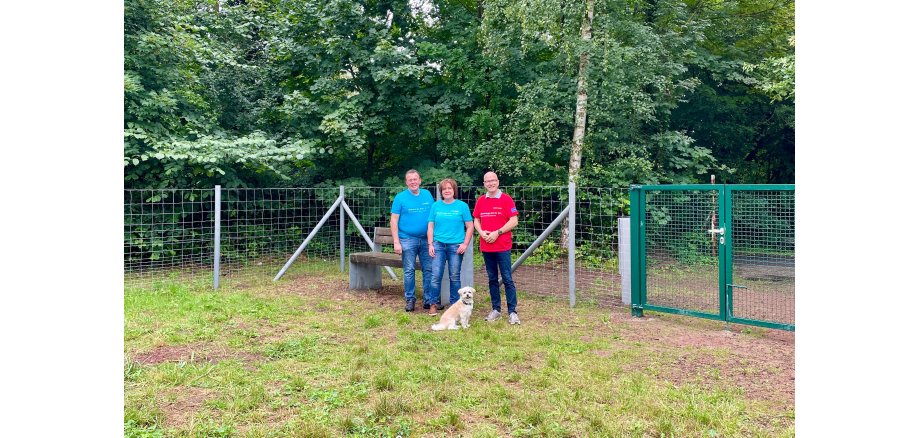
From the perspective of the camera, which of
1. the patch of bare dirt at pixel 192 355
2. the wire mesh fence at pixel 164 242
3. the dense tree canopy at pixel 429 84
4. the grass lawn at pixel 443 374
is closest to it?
the grass lawn at pixel 443 374

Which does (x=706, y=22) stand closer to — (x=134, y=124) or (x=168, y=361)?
(x=134, y=124)

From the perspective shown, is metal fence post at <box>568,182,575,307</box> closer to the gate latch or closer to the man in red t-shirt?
the man in red t-shirt

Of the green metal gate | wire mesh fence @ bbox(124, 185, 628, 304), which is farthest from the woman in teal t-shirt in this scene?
the green metal gate

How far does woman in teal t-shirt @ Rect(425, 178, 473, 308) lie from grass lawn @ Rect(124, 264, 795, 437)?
0.48 m

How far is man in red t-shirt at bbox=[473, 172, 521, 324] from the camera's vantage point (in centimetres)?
631

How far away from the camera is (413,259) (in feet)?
23.2

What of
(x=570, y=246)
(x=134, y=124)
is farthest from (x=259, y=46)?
(x=570, y=246)

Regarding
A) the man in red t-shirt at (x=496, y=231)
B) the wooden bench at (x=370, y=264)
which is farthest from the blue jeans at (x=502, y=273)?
the wooden bench at (x=370, y=264)

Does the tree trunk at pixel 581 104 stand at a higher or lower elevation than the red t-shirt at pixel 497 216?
higher

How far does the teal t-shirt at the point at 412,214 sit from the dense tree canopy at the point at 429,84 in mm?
4269

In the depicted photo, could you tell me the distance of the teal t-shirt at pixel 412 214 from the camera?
22.9 ft

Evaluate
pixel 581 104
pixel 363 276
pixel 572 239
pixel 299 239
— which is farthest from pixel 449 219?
pixel 581 104

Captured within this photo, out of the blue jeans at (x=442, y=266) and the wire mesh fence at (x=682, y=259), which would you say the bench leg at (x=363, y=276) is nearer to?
the blue jeans at (x=442, y=266)

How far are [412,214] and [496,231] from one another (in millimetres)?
1167
